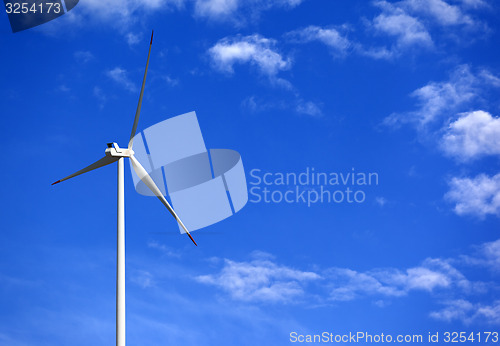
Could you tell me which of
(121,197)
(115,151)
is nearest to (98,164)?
(115,151)

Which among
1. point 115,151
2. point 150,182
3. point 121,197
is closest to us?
point 121,197

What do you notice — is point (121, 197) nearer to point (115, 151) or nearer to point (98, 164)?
point (115, 151)

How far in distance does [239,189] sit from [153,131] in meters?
7.42

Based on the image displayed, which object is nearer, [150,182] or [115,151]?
[115,151]

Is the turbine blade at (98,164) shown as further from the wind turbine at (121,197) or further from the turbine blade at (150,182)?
the turbine blade at (150,182)

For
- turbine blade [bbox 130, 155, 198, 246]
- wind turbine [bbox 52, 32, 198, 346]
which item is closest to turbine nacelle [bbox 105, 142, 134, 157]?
wind turbine [bbox 52, 32, 198, 346]

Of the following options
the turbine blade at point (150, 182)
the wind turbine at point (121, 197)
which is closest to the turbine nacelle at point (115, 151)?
the wind turbine at point (121, 197)

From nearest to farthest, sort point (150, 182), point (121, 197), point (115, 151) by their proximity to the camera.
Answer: point (121, 197) → point (115, 151) → point (150, 182)

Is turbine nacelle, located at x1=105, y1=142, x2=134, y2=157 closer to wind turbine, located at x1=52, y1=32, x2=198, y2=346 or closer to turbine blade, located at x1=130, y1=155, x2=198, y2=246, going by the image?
wind turbine, located at x1=52, y1=32, x2=198, y2=346

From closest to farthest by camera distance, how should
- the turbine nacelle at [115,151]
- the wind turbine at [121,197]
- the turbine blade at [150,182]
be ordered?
the wind turbine at [121,197] → the turbine nacelle at [115,151] → the turbine blade at [150,182]

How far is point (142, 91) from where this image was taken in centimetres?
4772

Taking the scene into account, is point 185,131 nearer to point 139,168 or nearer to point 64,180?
point 139,168

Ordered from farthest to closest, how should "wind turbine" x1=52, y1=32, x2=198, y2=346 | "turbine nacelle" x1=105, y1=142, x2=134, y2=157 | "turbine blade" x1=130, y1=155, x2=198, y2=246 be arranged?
"turbine blade" x1=130, y1=155, x2=198, y2=246
"turbine nacelle" x1=105, y1=142, x2=134, y2=157
"wind turbine" x1=52, y1=32, x2=198, y2=346

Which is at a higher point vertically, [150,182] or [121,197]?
[150,182]
